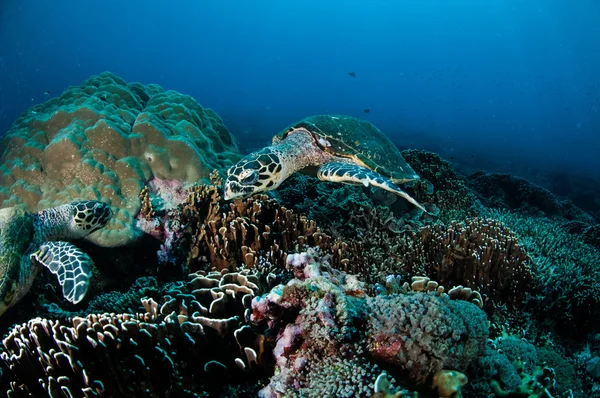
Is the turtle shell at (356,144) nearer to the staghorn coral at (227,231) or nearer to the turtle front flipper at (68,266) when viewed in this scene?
the staghorn coral at (227,231)

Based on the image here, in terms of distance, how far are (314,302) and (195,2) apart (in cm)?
16707

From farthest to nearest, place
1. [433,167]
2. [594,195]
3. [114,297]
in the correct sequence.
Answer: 1. [594,195]
2. [433,167]
3. [114,297]

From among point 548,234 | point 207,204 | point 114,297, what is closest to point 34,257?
point 114,297

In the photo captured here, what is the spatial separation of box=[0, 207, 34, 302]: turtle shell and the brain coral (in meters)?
0.71

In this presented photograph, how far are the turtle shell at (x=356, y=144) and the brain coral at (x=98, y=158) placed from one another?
6.14 feet

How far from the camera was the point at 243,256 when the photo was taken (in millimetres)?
3527

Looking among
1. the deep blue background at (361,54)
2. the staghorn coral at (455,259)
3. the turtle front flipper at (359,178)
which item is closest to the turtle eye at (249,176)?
the turtle front flipper at (359,178)

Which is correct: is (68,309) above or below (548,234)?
below

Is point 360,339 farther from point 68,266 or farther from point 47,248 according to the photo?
point 47,248

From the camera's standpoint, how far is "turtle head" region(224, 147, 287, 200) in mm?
3869

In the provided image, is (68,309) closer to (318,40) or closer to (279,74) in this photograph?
(279,74)

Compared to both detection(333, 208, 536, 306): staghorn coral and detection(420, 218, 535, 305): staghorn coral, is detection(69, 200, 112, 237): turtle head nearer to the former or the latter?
detection(333, 208, 536, 306): staghorn coral

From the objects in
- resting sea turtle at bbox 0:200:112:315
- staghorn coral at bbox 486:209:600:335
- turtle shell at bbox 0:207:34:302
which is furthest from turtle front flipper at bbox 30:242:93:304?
staghorn coral at bbox 486:209:600:335

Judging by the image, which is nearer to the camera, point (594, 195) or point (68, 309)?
point (68, 309)
